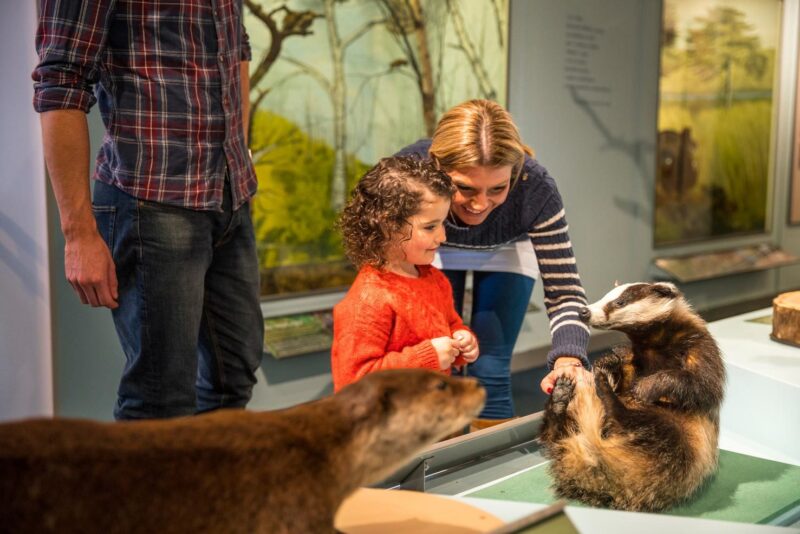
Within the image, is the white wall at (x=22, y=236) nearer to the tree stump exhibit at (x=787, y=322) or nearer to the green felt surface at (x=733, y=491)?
the green felt surface at (x=733, y=491)

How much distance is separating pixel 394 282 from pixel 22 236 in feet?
4.86

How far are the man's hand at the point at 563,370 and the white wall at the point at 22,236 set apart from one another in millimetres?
1610

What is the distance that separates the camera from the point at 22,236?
8.15ft

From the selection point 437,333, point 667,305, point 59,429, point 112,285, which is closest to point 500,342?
point 437,333

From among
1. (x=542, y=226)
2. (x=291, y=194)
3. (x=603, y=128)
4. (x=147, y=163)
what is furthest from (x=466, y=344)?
(x=603, y=128)

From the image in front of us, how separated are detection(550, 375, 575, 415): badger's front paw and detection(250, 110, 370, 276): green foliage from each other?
2013mm

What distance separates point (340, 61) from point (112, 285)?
226cm

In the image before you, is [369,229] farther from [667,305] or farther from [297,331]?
[297,331]

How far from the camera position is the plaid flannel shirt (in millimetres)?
1447

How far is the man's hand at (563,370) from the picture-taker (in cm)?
162

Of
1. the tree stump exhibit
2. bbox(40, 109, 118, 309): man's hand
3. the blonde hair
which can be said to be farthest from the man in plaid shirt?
the tree stump exhibit

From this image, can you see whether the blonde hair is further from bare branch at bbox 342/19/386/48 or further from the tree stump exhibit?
bare branch at bbox 342/19/386/48

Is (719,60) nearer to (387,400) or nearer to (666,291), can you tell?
(666,291)

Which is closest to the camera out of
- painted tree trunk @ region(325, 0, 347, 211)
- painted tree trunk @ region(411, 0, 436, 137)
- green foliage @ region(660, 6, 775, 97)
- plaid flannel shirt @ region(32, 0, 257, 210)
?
plaid flannel shirt @ region(32, 0, 257, 210)
